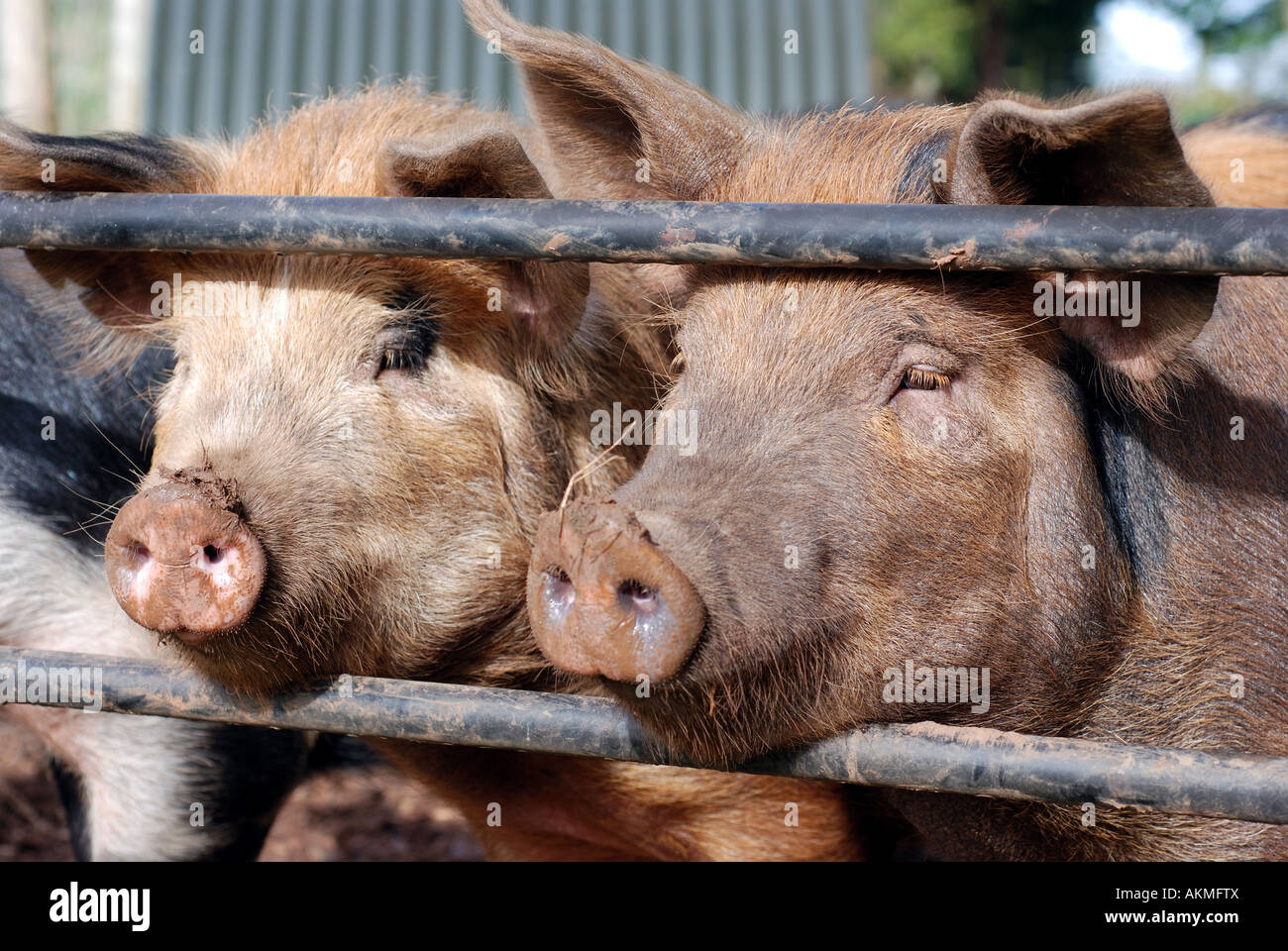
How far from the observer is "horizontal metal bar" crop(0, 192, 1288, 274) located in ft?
6.64

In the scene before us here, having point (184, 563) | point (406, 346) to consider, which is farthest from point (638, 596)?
point (406, 346)

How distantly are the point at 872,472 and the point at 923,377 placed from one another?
0.80ft

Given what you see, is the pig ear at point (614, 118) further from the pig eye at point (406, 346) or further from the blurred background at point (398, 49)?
the blurred background at point (398, 49)

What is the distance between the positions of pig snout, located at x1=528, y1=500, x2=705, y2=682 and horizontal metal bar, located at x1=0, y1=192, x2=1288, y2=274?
51 cm

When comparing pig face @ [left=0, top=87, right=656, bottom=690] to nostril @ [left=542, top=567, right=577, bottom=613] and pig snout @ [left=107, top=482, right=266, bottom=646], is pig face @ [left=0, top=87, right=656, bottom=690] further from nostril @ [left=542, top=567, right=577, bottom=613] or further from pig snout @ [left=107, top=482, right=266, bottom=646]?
nostril @ [left=542, top=567, right=577, bottom=613]

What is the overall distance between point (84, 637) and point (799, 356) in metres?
2.42

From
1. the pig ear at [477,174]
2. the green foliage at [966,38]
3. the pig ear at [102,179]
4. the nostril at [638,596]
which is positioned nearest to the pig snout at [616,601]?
the nostril at [638,596]

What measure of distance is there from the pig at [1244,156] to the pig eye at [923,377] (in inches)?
46.2

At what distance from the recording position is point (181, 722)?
3941mm

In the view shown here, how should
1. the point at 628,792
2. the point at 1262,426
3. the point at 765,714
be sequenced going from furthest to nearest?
1. the point at 628,792
2. the point at 1262,426
3. the point at 765,714
